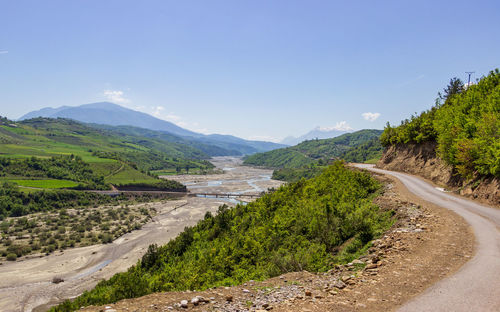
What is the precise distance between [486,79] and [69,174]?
598 ft

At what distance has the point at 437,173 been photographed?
3058 centimetres

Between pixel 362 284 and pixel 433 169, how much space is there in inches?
1163

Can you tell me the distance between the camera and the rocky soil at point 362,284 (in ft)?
29.6

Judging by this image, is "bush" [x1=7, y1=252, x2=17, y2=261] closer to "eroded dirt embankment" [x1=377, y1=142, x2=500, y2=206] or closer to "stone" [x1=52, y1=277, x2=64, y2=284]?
"stone" [x1=52, y1=277, x2=64, y2=284]

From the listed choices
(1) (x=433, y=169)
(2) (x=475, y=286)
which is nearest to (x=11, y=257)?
(2) (x=475, y=286)

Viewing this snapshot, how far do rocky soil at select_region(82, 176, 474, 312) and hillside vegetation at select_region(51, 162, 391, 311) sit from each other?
5.86 feet

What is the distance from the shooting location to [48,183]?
128625 millimetres

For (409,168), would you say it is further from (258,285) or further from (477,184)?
(258,285)

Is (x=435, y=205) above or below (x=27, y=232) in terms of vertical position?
above

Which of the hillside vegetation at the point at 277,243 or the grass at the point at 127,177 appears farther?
the grass at the point at 127,177

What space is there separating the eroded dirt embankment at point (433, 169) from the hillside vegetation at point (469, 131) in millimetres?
822

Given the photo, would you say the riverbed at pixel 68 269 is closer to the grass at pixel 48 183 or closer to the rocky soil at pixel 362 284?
the rocky soil at pixel 362 284

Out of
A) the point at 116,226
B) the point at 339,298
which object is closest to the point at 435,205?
the point at 339,298

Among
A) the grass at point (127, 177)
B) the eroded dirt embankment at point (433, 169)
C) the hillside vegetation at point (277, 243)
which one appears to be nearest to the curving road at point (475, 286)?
the hillside vegetation at point (277, 243)
